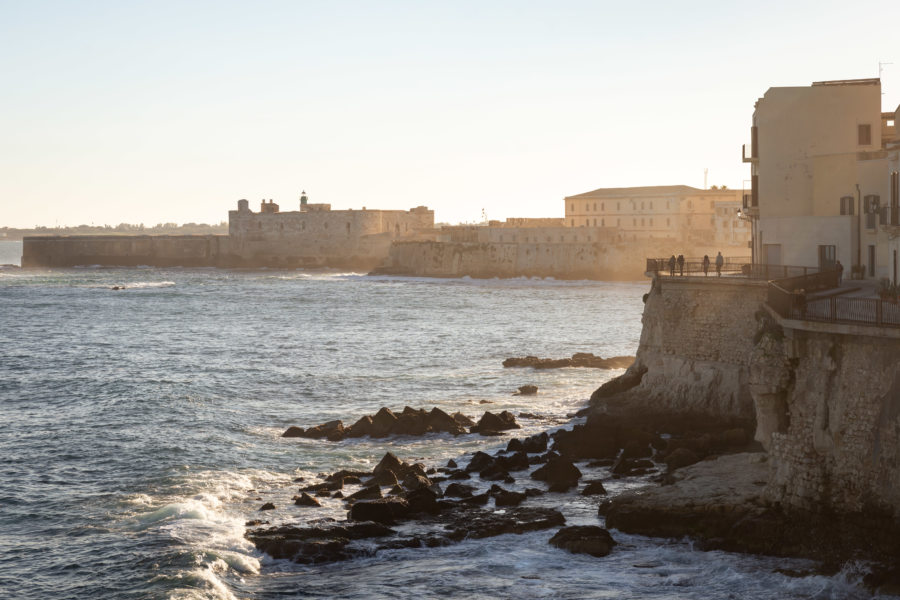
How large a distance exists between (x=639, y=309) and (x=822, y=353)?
1805 inches

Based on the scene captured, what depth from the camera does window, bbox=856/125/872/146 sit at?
3012 cm

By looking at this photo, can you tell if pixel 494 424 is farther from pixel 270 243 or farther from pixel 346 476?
pixel 270 243

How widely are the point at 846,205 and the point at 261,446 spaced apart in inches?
691

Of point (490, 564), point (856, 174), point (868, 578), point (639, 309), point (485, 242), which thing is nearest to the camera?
point (868, 578)

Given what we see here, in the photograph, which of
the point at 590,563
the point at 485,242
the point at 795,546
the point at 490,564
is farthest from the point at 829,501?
the point at 485,242

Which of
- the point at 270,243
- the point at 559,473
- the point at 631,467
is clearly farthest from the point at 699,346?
the point at 270,243

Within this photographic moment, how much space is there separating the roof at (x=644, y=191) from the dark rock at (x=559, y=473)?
8124 cm

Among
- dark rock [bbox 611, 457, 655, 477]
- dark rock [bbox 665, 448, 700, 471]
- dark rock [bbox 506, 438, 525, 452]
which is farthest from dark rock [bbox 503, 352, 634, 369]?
dark rock [bbox 665, 448, 700, 471]

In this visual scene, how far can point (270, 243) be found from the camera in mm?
114812

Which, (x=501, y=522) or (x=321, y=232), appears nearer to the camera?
(x=501, y=522)

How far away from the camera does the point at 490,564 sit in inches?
627

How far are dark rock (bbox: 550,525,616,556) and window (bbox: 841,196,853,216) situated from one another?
16967 mm

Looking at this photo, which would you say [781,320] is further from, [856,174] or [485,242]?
[485,242]

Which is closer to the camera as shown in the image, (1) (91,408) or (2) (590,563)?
(2) (590,563)
